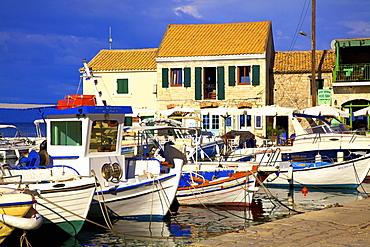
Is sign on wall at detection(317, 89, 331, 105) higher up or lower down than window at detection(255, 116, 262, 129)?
higher up

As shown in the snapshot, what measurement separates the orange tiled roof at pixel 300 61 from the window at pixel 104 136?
2119 centimetres

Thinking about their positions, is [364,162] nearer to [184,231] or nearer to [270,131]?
[184,231]

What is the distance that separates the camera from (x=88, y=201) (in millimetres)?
12234

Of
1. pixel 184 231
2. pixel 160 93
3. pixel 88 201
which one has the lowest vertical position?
pixel 184 231

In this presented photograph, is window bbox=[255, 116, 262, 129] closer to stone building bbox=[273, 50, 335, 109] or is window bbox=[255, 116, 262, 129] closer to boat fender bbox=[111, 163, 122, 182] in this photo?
stone building bbox=[273, 50, 335, 109]

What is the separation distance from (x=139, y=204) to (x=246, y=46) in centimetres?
2125

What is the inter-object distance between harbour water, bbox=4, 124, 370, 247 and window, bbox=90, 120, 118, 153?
1915 millimetres

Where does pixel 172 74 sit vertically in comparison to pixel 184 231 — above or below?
above

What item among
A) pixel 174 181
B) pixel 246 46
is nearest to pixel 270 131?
pixel 246 46

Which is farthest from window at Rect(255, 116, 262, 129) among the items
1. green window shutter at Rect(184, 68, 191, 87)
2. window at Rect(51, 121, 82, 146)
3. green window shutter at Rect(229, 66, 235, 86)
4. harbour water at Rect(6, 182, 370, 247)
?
window at Rect(51, 121, 82, 146)

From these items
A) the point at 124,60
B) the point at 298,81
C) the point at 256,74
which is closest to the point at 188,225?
the point at 256,74

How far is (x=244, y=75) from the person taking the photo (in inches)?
1315

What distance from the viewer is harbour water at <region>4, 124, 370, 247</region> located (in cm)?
1223

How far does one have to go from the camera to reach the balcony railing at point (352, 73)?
1255 inches
